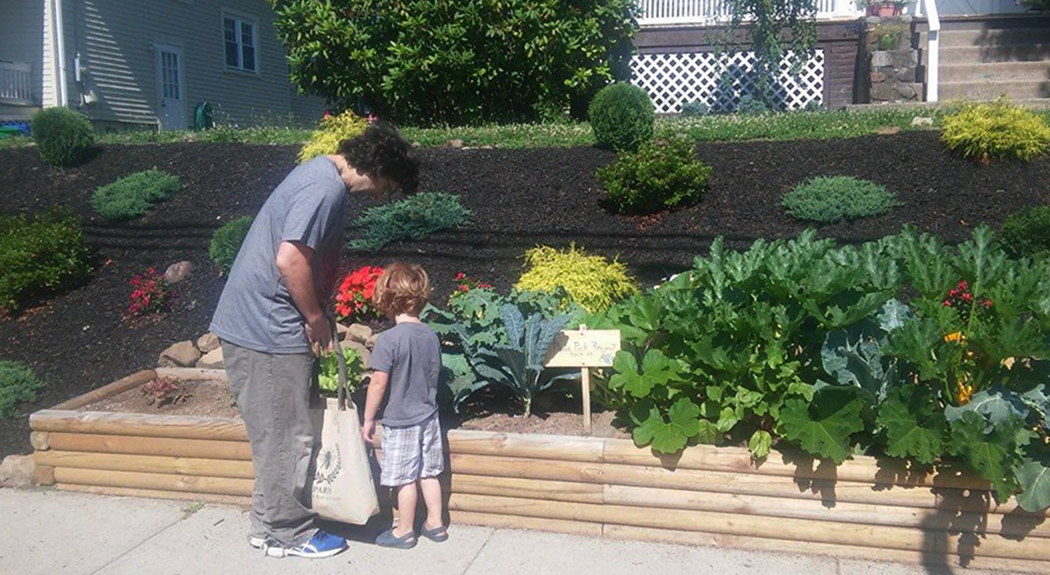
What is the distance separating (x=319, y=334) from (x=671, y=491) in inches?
70.0

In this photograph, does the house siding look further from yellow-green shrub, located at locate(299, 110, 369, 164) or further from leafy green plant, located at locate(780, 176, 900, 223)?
leafy green plant, located at locate(780, 176, 900, 223)

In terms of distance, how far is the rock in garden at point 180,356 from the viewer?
6.54 meters

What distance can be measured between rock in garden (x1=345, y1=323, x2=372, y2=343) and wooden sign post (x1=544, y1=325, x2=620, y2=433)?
1.72m

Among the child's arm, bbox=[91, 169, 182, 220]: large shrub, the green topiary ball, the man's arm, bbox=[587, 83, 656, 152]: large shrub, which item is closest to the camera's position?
the man's arm

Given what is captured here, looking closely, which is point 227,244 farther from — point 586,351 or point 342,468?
point 586,351

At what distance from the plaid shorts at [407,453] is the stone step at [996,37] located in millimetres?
12750

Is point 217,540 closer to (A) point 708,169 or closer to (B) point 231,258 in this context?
(B) point 231,258

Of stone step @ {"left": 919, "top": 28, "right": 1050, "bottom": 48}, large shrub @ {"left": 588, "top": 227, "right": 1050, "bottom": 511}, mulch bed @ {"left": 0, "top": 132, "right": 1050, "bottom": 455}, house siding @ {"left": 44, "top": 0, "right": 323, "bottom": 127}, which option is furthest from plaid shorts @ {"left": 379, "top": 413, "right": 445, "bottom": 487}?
stone step @ {"left": 919, "top": 28, "right": 1050, "bottom": 48}

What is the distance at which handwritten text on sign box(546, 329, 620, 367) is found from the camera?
5.00m

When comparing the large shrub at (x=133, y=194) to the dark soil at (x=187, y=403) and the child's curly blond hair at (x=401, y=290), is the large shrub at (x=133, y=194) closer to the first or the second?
the dark soil at (x=187, y=403)

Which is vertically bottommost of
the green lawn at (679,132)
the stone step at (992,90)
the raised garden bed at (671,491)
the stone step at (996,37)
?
the raised garden bed at (671,491)

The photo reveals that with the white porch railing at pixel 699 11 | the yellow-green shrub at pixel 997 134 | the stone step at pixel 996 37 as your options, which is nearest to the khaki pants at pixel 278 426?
the yellow-green shrub at pixel 997 134

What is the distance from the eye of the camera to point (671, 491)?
4.62 meters

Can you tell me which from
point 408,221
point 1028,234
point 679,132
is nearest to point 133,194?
point 408,221
